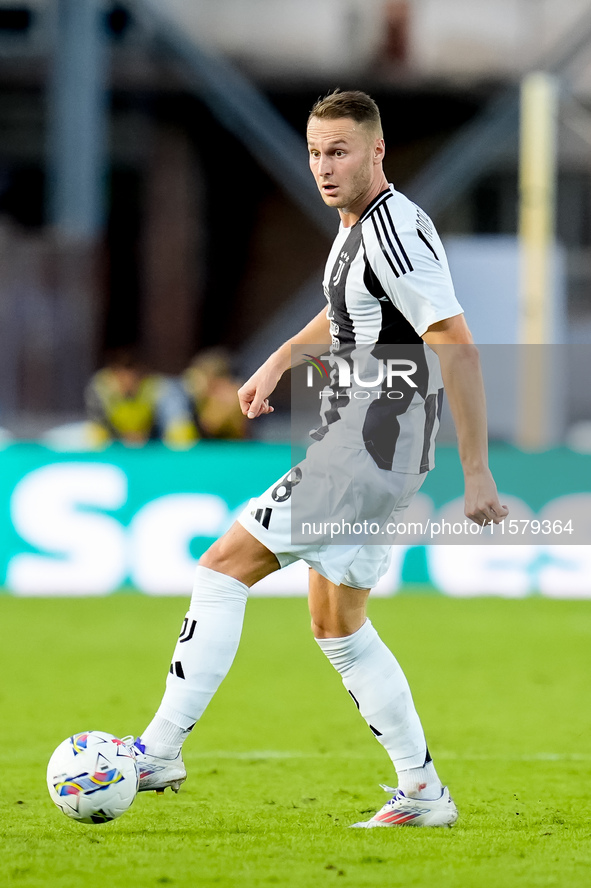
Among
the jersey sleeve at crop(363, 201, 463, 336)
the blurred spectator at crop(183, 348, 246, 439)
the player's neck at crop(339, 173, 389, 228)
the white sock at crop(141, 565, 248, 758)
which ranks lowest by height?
the blurred spectator at crop(183, 348, 246, 439)

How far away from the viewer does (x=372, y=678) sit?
149 inches

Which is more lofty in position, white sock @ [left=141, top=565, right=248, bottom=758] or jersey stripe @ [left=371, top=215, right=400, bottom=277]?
jersey stripe @ [left=371, top=215, right=400, bottom=277]

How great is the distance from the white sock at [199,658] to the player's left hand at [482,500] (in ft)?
2.26

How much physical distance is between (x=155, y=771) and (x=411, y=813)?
2.50ft

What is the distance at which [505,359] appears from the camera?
11.8 meters

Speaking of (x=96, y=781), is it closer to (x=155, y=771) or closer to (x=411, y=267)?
(x=155, y=771)

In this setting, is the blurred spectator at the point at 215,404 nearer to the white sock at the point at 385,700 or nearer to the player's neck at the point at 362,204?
the white sock at the point at 385,700

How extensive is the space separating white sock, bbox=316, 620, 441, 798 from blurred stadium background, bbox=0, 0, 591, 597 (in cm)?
520

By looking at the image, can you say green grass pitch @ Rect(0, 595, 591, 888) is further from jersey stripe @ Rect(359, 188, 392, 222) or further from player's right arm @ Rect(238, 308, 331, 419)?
jersey stripe @ Rect(359, 188, 392, 222)

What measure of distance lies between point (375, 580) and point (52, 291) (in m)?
10.4

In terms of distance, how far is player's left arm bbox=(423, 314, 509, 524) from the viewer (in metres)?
3.39

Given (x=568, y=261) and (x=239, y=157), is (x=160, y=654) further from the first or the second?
(x=239, y=157)

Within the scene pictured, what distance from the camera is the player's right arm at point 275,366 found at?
3865 mm

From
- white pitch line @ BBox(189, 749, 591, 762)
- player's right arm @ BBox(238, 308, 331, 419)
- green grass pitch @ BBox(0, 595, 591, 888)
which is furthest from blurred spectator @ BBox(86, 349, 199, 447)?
player's right arm @ BBox(238, 308, 331, 419)
